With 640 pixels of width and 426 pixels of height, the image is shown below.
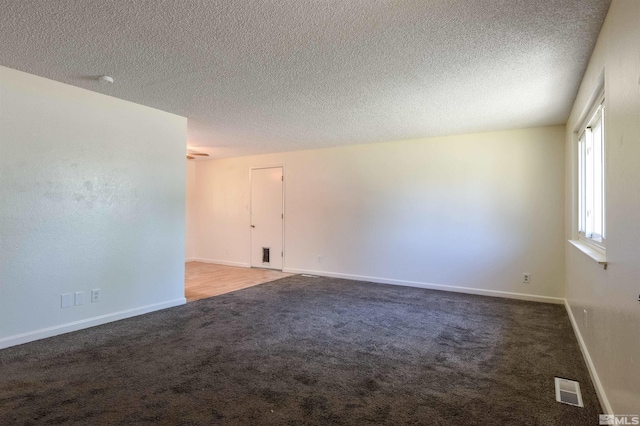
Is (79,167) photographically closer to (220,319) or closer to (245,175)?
(220,319)

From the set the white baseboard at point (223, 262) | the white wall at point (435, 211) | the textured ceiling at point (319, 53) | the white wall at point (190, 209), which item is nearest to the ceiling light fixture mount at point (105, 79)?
the textured ceiling at point (319, 53)

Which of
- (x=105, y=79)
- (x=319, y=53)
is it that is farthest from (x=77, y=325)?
(x=319, y=53)

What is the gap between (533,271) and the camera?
455cm

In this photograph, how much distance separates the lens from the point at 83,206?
3.32m

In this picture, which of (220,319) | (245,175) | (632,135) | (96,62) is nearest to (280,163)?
(245,175)

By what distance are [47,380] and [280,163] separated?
4888 mm

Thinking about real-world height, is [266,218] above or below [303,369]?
above

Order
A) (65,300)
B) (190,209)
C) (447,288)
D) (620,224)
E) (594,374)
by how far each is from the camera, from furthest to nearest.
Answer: (190,209) < (447,288) < (65,300) < (594,374) < (620,224)

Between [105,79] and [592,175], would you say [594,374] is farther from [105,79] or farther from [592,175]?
[105,79]

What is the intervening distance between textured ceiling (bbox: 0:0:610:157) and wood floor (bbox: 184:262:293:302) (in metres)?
2.40

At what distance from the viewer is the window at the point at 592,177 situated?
2.62 metres

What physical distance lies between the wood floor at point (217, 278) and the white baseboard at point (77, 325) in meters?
0.53

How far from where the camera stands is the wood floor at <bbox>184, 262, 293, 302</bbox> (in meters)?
4.94

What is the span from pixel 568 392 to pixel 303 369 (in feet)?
5.54
